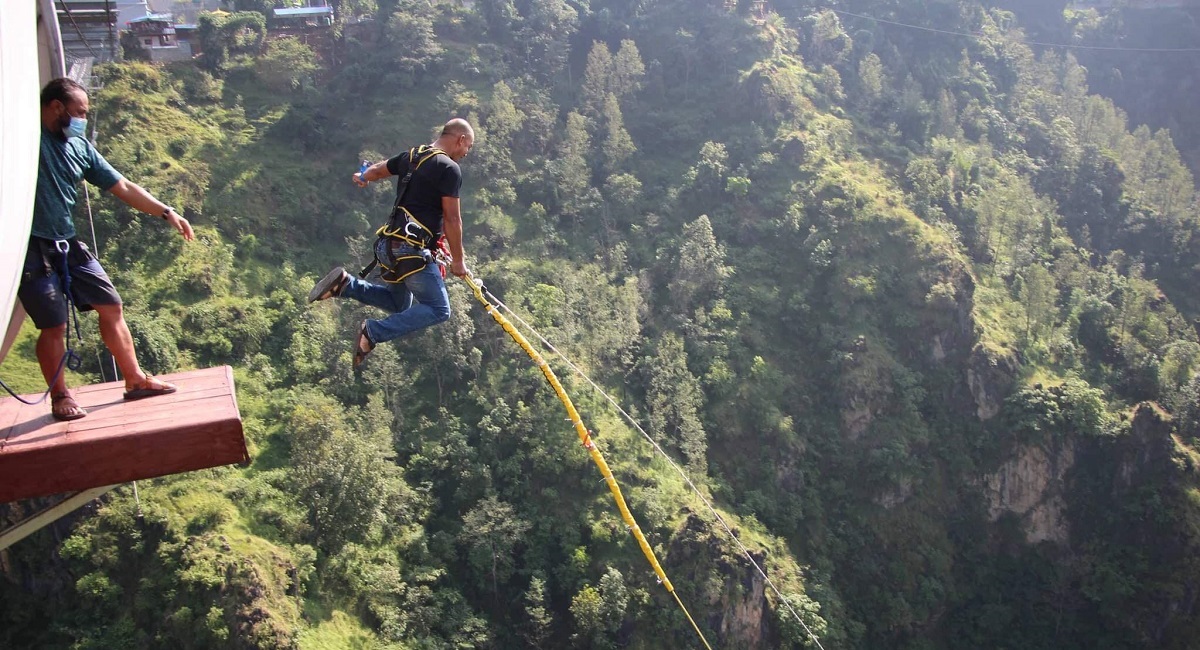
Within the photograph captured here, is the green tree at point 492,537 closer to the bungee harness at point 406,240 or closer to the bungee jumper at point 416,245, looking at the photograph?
the bungee jumper at point 416,245

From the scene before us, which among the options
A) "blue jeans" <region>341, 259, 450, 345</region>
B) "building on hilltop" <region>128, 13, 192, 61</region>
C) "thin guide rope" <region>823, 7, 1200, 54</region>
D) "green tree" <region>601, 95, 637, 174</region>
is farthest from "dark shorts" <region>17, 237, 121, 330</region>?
"thin guide rope" <region>823, 7, 1200, 54</region>

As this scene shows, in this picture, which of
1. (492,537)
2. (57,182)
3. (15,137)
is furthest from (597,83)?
(15,137)

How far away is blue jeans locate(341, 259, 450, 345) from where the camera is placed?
6.83m

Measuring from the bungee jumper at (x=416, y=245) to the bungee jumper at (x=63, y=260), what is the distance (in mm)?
1409

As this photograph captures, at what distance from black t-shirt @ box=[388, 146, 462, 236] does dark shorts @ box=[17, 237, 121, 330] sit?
7.25ft

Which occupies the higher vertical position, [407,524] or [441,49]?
[441,49]

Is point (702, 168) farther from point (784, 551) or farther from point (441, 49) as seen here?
point (784, 551)

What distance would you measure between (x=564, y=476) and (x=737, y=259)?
13.1 m

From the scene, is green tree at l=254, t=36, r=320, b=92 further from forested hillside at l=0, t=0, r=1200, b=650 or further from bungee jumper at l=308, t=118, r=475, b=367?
bungee jumper at l=308, t=118, r=475, b=367

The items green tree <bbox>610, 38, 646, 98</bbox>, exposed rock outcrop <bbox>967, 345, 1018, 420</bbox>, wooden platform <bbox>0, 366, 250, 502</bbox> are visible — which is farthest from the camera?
green tree <bbox>610, 38, 646, 98</bbox>

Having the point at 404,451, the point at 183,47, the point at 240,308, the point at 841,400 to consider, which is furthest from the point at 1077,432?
the point at 183,47

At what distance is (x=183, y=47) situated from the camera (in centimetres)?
3406

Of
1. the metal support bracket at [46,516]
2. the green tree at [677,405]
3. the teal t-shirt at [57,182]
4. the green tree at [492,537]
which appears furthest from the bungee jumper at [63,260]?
the green tree at [677,405]

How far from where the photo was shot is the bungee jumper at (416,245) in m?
6.63
